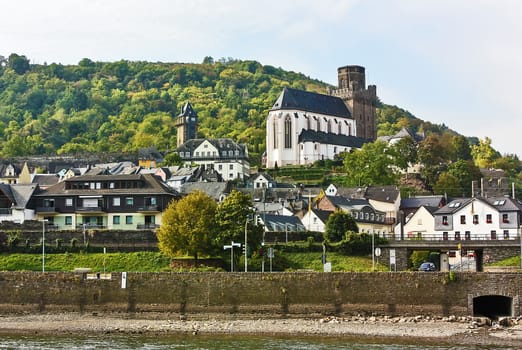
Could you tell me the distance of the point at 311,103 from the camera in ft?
514

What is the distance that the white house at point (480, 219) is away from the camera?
271 feet

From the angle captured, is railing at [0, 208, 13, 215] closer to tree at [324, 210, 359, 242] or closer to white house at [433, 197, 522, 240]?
tree at [324, 210, 359, 242]

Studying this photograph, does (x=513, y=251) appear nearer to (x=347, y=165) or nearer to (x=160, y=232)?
(x=160, y=232)

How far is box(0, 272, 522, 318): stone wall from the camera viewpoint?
51.9m

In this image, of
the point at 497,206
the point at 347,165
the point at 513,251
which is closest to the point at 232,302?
the point at 513,251

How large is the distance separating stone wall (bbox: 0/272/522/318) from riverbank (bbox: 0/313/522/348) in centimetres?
65

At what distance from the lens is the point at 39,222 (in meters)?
75.4

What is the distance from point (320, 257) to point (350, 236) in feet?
9.20

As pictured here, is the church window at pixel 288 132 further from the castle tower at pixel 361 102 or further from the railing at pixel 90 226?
the railing at pixel 90 226

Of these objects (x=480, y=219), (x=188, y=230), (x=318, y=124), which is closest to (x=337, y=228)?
(x=188, y=230)

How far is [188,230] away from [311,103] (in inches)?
3716

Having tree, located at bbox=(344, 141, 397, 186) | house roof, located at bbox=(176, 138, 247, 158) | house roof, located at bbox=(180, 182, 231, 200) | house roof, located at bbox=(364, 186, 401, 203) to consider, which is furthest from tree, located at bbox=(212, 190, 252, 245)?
house roof, located at bbox=(176, 138, 247, 158)

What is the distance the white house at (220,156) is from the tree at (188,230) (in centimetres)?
6948

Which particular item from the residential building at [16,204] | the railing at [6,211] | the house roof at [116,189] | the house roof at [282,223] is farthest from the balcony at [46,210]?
the house roof at [282,223]
